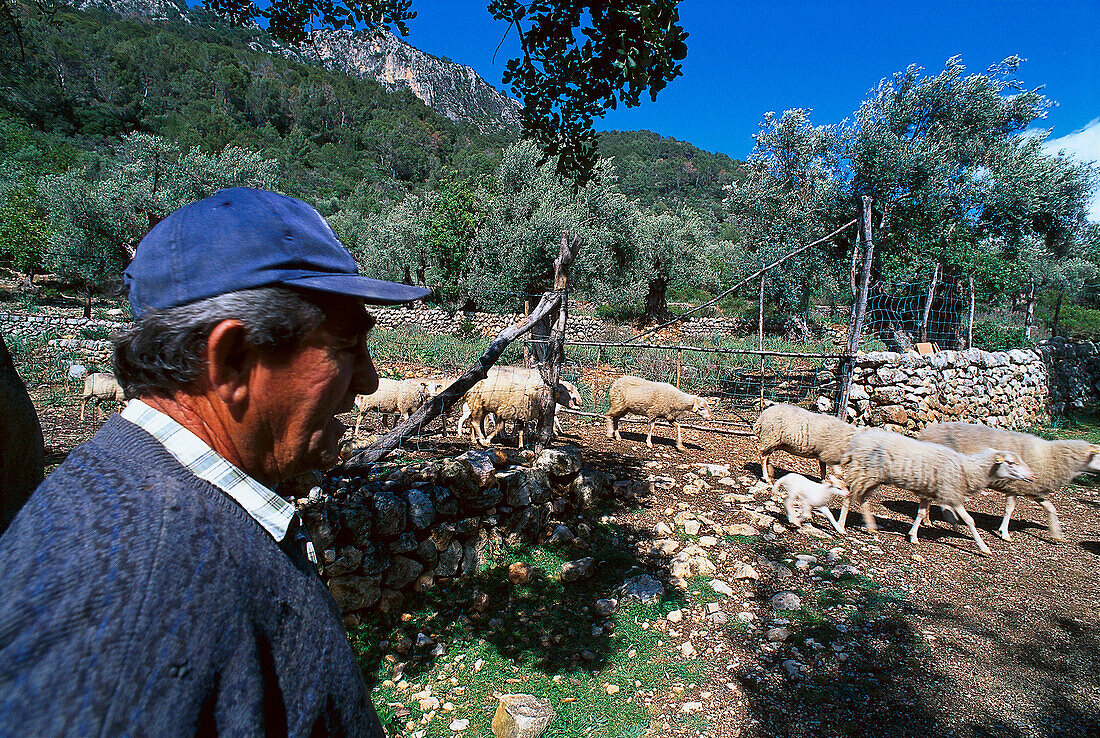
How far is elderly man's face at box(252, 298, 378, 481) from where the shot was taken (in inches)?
38.8

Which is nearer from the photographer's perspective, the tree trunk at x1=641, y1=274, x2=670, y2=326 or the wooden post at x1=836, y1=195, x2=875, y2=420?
the wooden post at x1=836, y1=195, x2=875, y2=420

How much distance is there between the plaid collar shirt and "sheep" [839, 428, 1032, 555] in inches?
252

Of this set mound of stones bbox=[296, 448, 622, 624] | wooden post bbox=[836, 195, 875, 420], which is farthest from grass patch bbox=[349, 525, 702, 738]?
wooden post bbox=[836, 195, 875, 420]

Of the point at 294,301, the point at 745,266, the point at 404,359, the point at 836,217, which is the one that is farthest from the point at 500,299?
the point at 294,301

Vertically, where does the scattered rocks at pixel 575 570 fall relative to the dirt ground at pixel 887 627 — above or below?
above

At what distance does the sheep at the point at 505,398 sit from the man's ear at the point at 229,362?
22.9ft

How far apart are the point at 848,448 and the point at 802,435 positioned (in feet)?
3.06

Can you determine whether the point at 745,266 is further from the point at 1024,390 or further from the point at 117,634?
the point at 117,634

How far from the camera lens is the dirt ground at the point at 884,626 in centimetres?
304

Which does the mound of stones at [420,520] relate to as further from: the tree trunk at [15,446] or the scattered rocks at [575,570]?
the tree trunk at [15,446]

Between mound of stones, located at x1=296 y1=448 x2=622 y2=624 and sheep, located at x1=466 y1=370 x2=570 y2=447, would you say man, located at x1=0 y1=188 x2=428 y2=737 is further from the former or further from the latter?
sheep, located at x1=466 y1=370 x2=570 y2=447

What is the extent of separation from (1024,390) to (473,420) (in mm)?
13437

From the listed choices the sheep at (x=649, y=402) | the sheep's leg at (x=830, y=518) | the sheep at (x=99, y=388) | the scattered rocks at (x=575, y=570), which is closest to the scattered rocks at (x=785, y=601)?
the scattered rocks at (x=575, y=570)

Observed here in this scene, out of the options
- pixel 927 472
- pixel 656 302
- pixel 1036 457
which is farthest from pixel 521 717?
pixel 656 302
